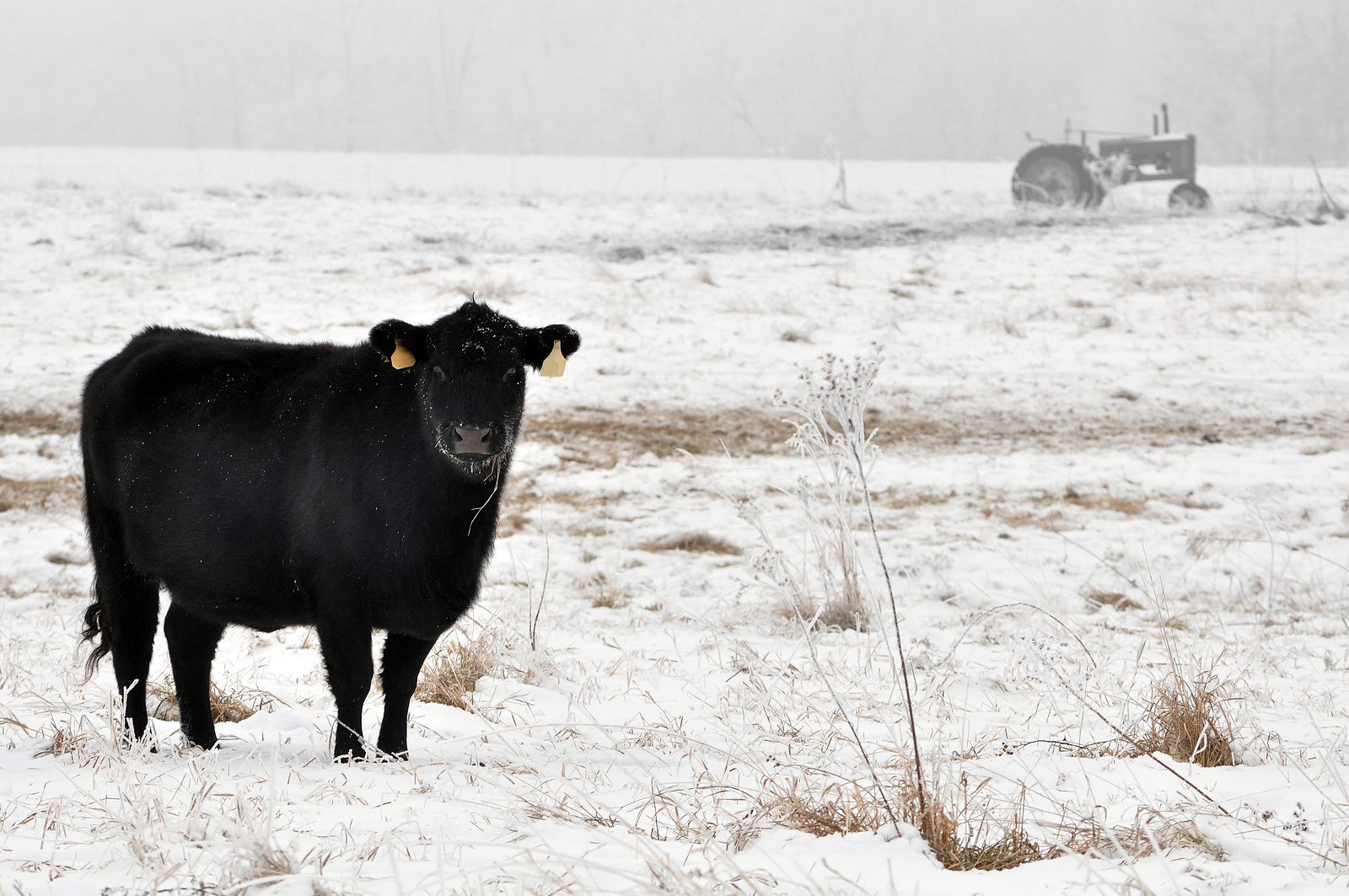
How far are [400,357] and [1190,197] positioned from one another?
23.3m

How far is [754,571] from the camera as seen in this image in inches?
239

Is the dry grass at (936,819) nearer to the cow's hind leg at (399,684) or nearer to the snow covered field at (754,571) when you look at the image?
the snow covered field at (754,571)

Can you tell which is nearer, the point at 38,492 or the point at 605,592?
the point at 605,592

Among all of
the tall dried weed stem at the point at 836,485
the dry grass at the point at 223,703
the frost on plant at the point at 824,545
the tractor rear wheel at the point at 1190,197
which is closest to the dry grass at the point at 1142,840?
the tall dried weed stem at the point at 836,485

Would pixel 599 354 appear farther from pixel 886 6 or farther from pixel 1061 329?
pixel 886 6

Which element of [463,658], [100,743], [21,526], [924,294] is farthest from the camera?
[924,294]

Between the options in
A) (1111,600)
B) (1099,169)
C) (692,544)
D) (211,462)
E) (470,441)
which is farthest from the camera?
(1099,169)

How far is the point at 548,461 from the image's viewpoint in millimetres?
9086

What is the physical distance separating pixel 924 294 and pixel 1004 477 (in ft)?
23.2

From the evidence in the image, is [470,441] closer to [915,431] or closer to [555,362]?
[555,362]

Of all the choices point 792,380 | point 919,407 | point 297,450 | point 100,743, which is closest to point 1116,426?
point 919,407

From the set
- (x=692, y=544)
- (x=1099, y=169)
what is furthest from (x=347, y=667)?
(x=1099, y=169)

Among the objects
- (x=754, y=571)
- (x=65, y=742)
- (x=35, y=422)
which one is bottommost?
(x=754, y=571)

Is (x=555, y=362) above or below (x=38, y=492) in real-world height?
above
